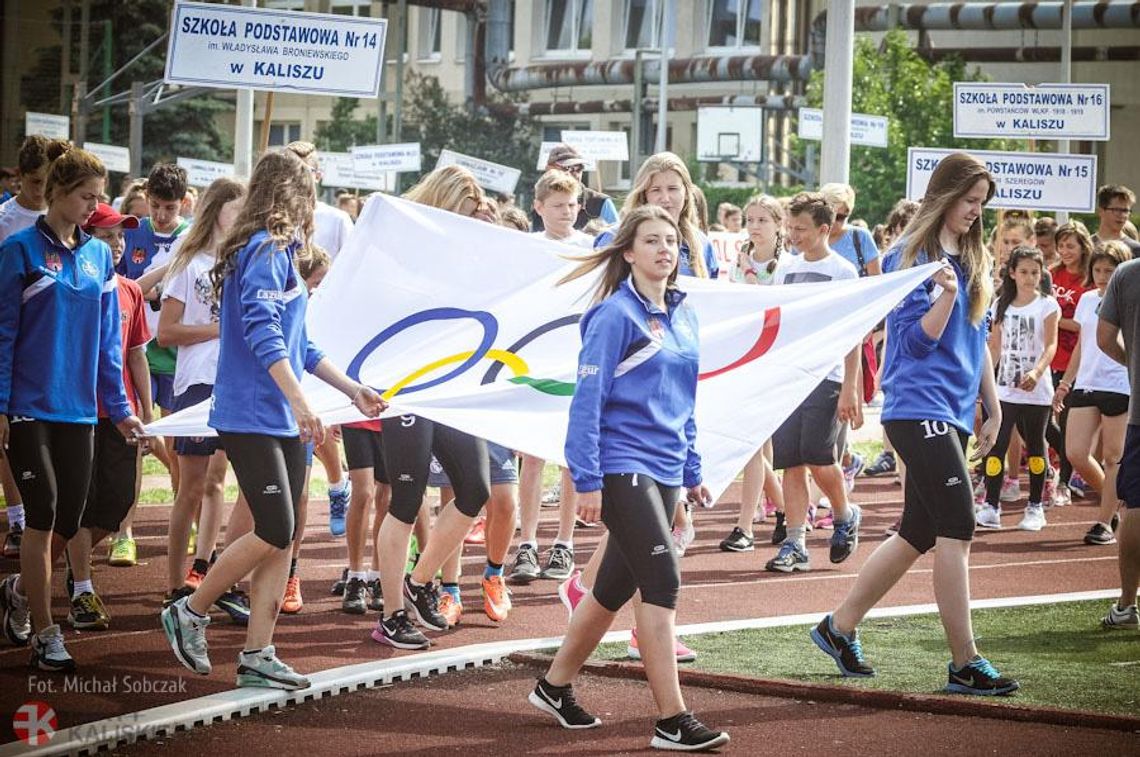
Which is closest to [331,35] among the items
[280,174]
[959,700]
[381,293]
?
[381,293]

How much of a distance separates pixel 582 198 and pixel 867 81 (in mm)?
33620

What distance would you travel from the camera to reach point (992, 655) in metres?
8.31

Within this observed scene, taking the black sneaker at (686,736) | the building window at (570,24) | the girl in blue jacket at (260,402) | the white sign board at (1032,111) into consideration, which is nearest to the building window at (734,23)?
the building window at (570,24)

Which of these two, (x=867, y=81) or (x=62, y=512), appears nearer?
(x=62, y=512)

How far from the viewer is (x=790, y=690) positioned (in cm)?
736

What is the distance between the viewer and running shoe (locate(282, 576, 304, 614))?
925 cm

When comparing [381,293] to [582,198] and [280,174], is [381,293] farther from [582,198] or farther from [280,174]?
[582,198]

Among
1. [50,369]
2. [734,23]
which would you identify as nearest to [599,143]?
[50,369]

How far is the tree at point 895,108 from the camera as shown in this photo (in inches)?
1715

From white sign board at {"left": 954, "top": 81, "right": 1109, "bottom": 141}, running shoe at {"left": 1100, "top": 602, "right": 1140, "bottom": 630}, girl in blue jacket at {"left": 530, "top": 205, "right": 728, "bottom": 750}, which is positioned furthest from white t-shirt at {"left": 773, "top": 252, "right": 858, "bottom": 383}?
white sign board at {"left": 954, "top": 81, "right": 1109, "bottom": 141}

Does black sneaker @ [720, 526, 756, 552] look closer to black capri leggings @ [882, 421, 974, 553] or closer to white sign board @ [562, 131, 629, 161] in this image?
black capri leggings @ [882, 421, 974, 553]

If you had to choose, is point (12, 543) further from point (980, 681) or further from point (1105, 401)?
point (1105, 401)

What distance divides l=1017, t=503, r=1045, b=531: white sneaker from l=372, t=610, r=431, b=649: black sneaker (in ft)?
21.7

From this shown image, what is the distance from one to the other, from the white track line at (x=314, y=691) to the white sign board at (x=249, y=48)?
5.98m
